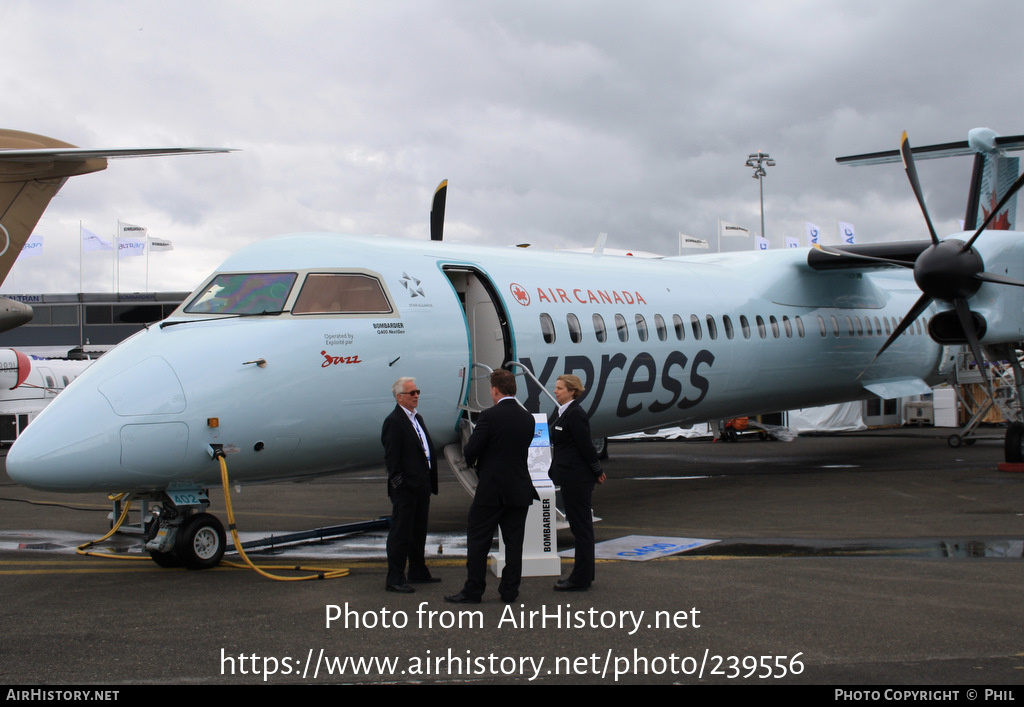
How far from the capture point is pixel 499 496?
265 inches

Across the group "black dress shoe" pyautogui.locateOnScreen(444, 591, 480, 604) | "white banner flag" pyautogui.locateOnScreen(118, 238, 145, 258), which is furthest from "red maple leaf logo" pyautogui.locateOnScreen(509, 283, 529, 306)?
"white banner flag" pyautogui.locateOnScreen(118, 238, 145, 258)

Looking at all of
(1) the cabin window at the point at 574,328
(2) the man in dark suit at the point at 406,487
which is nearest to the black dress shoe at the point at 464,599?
(2) the man in dark suit at the point at 406,487

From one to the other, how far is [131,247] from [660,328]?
45.3m

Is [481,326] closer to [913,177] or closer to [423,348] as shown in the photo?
[423,348]

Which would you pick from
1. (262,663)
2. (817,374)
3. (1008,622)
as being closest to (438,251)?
(262,663)

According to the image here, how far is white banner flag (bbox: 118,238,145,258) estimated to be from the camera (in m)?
50.2

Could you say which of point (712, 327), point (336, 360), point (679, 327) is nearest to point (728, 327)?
point (712, 327)

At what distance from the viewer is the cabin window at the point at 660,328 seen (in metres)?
12.3

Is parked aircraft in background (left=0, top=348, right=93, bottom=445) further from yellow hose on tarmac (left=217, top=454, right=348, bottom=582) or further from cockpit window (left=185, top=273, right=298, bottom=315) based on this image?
yellow hose on tarmac (left=217, top=454, right=348, bottom=582)

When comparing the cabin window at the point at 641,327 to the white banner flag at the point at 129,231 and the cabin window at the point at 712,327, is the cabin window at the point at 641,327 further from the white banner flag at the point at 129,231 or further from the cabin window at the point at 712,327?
the white banner flag at the point at 129,231

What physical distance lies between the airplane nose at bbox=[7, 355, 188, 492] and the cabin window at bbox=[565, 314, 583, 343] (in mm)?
5025

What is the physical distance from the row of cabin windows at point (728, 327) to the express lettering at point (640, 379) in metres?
0.29
